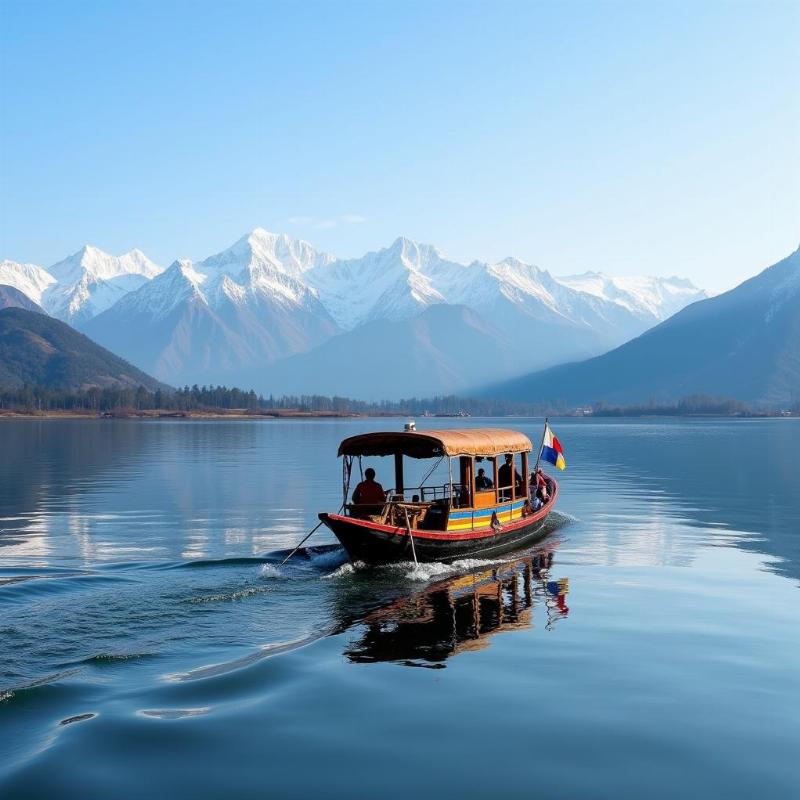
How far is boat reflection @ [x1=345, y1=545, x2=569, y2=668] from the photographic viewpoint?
2036 cm

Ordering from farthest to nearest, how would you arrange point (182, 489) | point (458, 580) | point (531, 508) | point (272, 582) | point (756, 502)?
point (182, 489)
point (756, 502)
point (531, 508)
point (458, 580)
point (272, 582)

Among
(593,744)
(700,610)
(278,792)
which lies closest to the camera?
(278,792)

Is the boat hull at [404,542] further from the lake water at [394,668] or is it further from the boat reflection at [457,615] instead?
the boat reflection at [457,615]

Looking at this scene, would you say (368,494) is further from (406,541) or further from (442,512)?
(406,541)

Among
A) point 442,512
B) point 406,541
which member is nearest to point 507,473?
point 442,512

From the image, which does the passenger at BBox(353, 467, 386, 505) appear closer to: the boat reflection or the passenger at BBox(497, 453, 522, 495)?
the boat reflection

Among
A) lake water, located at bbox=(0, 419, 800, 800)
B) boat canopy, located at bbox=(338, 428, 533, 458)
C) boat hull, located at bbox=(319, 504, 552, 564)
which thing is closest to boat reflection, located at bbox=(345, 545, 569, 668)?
lake water, located at bbox=(0, 419, 800, 800)

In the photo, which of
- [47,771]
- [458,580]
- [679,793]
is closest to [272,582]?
[458,580]

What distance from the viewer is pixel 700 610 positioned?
25.0 meters

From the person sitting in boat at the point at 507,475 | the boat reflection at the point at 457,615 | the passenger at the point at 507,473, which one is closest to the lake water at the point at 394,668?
the boat reflection at the point at 457,615

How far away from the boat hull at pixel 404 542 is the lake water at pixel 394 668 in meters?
0.62

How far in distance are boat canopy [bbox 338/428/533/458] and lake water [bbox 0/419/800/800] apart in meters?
4.03

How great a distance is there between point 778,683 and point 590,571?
1289cm

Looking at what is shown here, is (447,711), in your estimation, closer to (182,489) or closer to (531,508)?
(531,508)
